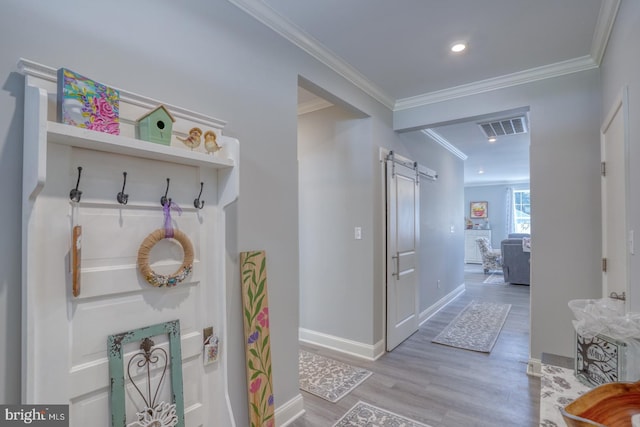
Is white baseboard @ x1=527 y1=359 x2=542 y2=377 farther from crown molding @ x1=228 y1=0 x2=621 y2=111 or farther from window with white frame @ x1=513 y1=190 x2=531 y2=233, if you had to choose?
window with white frame @ x1=513 y1=190 x2=531 y2=233

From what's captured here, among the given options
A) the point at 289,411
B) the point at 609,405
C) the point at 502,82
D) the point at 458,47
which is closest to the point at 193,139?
the point at 609,405

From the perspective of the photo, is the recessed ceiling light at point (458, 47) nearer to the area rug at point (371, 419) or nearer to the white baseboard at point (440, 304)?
the area rug at point (371, 419)

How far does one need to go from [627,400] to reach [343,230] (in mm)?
2603

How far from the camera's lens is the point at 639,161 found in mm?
1526

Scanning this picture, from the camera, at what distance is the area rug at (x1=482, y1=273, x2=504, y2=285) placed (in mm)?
7066

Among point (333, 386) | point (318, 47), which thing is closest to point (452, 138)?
point (318, 47)

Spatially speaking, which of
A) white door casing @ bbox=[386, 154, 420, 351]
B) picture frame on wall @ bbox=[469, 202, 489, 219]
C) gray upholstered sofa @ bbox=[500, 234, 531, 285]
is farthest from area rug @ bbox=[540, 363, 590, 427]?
picture frame on wall @ bbox=[469, 202, 489, 219]

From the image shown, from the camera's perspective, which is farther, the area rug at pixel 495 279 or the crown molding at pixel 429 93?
the area rug at pixel 495 279

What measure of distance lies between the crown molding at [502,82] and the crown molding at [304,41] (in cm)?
45

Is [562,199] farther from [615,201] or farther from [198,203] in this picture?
[198,203]

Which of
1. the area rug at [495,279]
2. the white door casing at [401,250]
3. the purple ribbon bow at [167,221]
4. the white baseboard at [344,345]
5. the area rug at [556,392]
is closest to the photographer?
the area rug at [556,392]

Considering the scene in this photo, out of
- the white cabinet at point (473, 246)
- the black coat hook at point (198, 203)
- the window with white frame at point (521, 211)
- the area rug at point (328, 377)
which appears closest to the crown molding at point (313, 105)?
the black coat hook at point (198, 203)

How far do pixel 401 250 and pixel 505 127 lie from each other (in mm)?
2297

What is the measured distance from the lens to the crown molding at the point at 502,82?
268 cm
